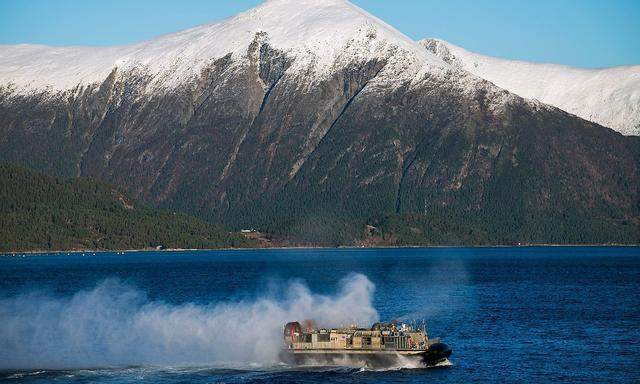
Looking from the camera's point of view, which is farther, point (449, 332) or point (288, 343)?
point (449, 332)

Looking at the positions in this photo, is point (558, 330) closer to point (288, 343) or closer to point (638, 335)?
point (638, 335)

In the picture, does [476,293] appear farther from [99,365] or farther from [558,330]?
[99,365]

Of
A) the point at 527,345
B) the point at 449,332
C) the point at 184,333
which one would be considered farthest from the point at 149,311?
the point at 527,345

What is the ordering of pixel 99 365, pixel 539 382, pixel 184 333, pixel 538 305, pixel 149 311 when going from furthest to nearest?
pixel 538 305 < pixel 149 311 < pixel 184 333 < pixel 99 365 < pixel 539 382

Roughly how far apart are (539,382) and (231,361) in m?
26.0

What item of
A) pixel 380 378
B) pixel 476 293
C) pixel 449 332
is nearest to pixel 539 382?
pixel 380 378

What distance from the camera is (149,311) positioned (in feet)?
492

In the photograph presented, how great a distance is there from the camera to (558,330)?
141125 mm

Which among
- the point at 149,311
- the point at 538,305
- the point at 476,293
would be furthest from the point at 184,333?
the point at 476,293

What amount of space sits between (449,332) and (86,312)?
41896mm

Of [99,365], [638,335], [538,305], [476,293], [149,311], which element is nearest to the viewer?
[99,365]

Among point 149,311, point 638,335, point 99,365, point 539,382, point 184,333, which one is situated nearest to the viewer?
point 539,382

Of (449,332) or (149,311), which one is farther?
(149,311)

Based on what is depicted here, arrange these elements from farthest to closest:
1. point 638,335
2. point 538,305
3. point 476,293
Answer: point 476,293 → point 538,305 → point 638,335
